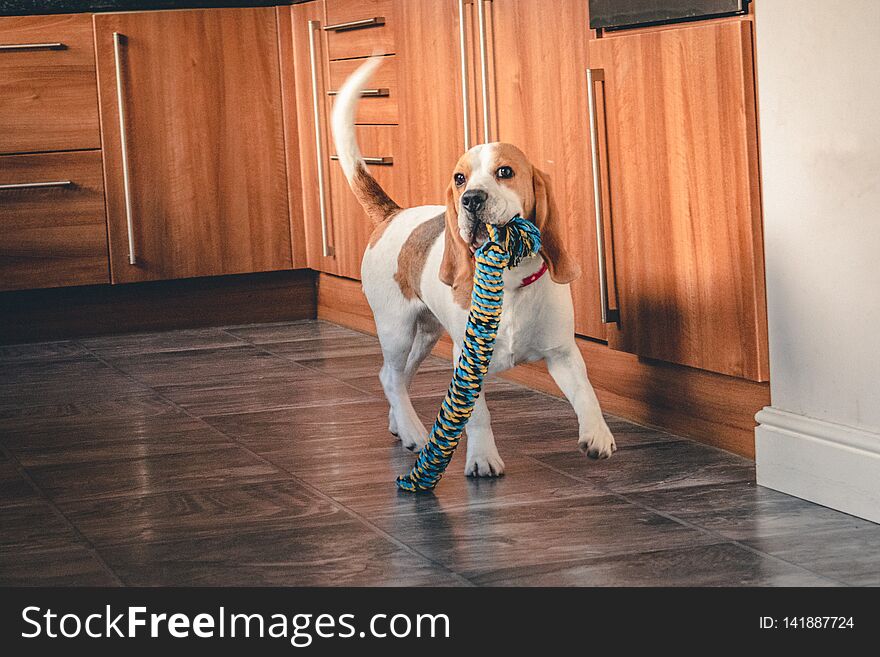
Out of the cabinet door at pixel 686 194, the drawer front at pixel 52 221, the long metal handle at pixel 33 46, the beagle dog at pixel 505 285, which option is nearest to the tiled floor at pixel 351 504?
the beagle dog at pixel 505 285

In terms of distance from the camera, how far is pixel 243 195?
4.49 metres

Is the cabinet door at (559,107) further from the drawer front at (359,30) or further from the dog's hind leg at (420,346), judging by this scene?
the drawer front at (359,30)

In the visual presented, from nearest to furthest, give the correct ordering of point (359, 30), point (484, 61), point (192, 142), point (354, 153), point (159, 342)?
point (354, 153), point (484, 61), point (359, 30), point (159, 342), point (192, 142)

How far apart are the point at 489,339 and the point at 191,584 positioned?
67 centimetres

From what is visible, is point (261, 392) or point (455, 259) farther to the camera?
point (261, 392)

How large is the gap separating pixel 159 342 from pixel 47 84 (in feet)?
2.82

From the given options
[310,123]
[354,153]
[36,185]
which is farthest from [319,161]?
[354,153]

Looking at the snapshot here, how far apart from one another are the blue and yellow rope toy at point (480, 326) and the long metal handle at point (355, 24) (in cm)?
175

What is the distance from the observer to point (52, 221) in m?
4.26

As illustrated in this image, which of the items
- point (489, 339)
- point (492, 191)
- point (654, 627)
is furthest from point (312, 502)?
point (654, 627)

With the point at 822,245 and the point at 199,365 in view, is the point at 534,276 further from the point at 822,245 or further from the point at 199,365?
the point at 199,365

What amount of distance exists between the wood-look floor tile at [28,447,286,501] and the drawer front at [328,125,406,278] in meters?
1.35

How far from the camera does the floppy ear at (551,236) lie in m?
2.41

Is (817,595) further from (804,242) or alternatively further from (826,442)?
(804,242)
